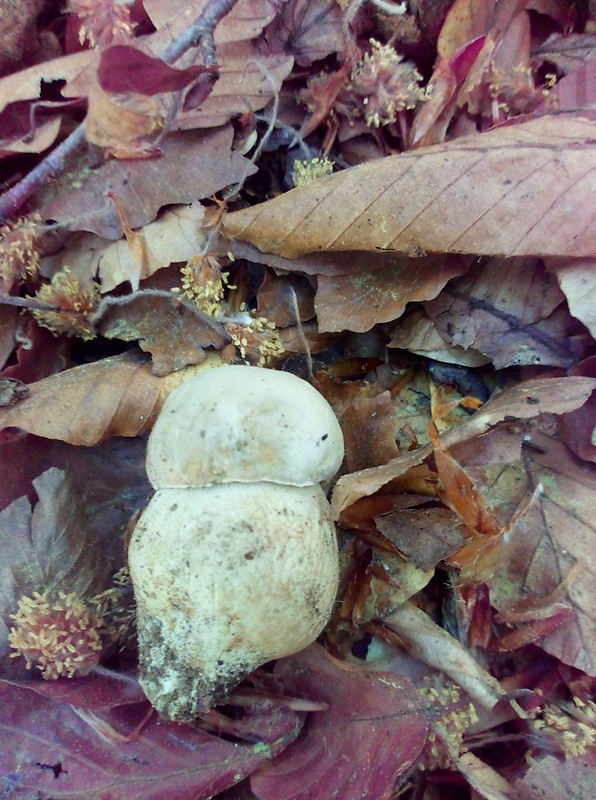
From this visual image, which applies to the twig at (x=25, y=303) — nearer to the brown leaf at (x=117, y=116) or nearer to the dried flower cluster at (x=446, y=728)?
the brown leaf at (x=117, y=116)

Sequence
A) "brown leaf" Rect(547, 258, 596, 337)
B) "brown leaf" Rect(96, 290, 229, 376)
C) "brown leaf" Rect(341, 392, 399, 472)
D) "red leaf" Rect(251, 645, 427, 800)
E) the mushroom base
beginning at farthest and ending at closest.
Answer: "brown leaf" Rect(96, 290, 229, 376)
"brown leaf" Rect(341, 392, 399, 472)
"brown leaf" Rect(547, 258, 596, 337)
"red leaf" Rect(251, 645, 427, 800)
the mushroom base

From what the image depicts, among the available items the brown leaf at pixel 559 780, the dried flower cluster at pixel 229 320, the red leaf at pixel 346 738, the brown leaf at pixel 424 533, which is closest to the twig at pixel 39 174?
the dried flower cluster at pixel 229 320

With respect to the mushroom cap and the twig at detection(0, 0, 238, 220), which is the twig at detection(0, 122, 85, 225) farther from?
the mushroom cap

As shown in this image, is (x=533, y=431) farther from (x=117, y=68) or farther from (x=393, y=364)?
(x=117, y=68)

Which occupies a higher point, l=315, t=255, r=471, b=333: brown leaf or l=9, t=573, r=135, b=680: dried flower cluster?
l=315, t=255, r=471, b=333: brown leaf

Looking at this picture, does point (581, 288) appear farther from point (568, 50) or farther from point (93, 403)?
point (93, 403)

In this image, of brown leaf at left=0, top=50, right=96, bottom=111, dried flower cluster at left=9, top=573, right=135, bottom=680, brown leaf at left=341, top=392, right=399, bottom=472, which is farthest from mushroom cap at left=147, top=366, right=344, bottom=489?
brown leaf at left=0, top=50, right=96, bottom=111

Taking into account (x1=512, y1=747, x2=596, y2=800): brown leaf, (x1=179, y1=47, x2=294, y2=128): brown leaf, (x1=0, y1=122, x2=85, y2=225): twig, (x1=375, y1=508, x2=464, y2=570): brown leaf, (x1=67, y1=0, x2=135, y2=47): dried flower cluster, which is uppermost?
(x1=67, y1=0, x2=135, y2=47): dried flower cluster
